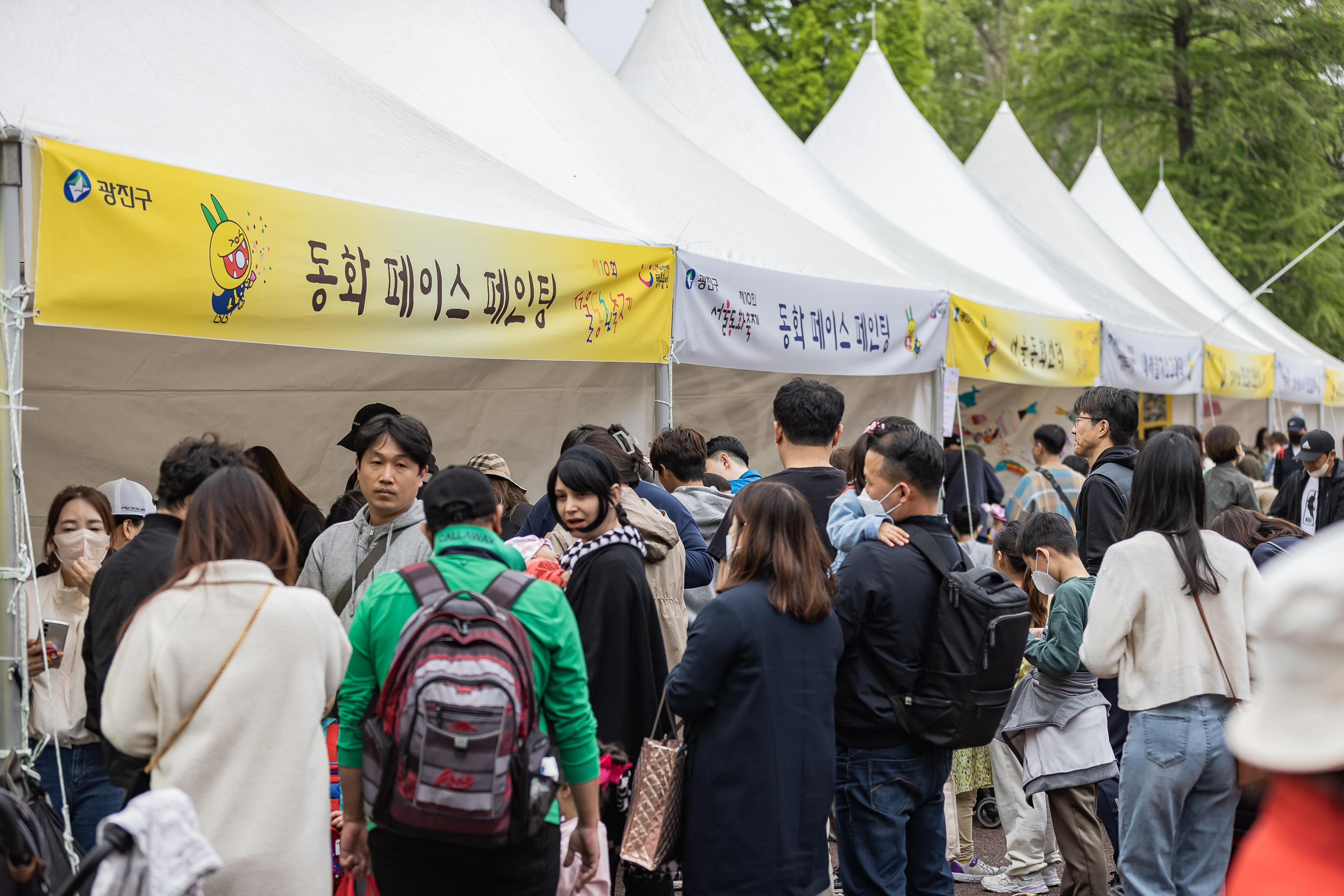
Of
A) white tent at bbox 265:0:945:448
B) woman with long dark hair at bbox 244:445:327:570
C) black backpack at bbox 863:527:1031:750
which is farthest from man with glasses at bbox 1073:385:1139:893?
woman with long dark hair at bbox 244:445:327:570

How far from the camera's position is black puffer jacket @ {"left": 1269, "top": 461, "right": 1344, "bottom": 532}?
7.86 m

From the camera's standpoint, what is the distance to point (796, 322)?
234 inches

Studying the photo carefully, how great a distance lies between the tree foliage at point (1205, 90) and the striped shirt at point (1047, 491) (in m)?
15.1

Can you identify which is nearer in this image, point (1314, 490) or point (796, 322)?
point (796, 322)

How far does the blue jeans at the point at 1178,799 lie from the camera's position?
3.15 metres

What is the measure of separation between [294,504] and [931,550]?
2508mm

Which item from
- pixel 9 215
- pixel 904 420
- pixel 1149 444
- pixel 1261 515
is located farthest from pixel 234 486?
pixel 1261 515

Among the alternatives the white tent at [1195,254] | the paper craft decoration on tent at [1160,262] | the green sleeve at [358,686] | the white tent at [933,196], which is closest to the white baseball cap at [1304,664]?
the green sleeve at [358,686]

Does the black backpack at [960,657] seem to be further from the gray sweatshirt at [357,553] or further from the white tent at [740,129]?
the white tent at [740,129]

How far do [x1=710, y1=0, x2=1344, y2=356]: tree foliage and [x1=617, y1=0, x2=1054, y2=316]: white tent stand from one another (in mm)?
12284

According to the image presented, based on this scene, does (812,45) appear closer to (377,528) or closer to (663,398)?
(663,398)

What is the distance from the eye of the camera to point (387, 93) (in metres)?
5.14

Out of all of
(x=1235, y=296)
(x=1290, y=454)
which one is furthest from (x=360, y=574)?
(x=1235, y=296)

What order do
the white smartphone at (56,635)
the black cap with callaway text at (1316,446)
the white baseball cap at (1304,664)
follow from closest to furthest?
the white baseball cap at (1304,664) → the white smartphone at (56,635) → the black cap with callaway text at (1316,446)
